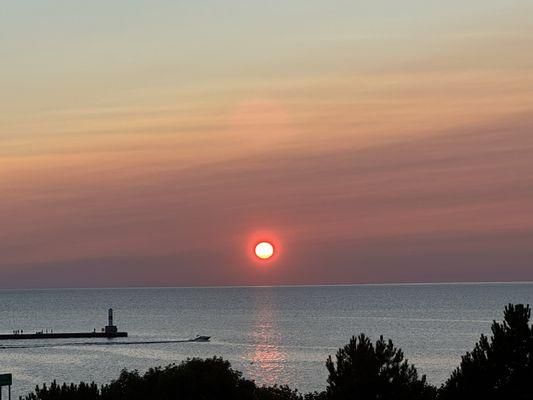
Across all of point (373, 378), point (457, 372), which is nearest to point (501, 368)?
point (457, 372)

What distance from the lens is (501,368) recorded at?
47844 millimetres

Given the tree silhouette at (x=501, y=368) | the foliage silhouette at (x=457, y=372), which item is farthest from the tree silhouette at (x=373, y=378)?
the tree silhouette at (x=501, y=368)

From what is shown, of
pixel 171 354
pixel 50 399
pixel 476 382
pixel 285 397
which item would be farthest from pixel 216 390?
pixel 171 354

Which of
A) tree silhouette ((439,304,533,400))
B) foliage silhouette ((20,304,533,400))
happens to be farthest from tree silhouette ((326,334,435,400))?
tree silhouette ((439,304,533,400))

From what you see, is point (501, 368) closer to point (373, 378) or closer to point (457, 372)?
point (457, 372)

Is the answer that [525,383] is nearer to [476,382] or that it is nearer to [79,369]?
[476,382]

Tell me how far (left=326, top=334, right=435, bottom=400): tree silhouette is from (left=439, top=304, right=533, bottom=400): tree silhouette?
190 centimetres

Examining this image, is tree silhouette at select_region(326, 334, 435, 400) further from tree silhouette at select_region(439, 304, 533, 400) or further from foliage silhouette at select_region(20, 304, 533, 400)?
tree silhouette at select_region(439, 304, 533, 400)

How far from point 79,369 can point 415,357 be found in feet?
179

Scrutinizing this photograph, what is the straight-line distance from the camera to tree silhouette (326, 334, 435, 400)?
4694 centimetres

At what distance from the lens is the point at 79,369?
6245 inches

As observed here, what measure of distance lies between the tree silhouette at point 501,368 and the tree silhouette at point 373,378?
6.24ft

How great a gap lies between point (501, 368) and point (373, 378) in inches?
251

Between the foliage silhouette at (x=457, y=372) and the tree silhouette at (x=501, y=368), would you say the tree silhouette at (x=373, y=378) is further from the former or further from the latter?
the tree silhouette at (x=501, y=368)
